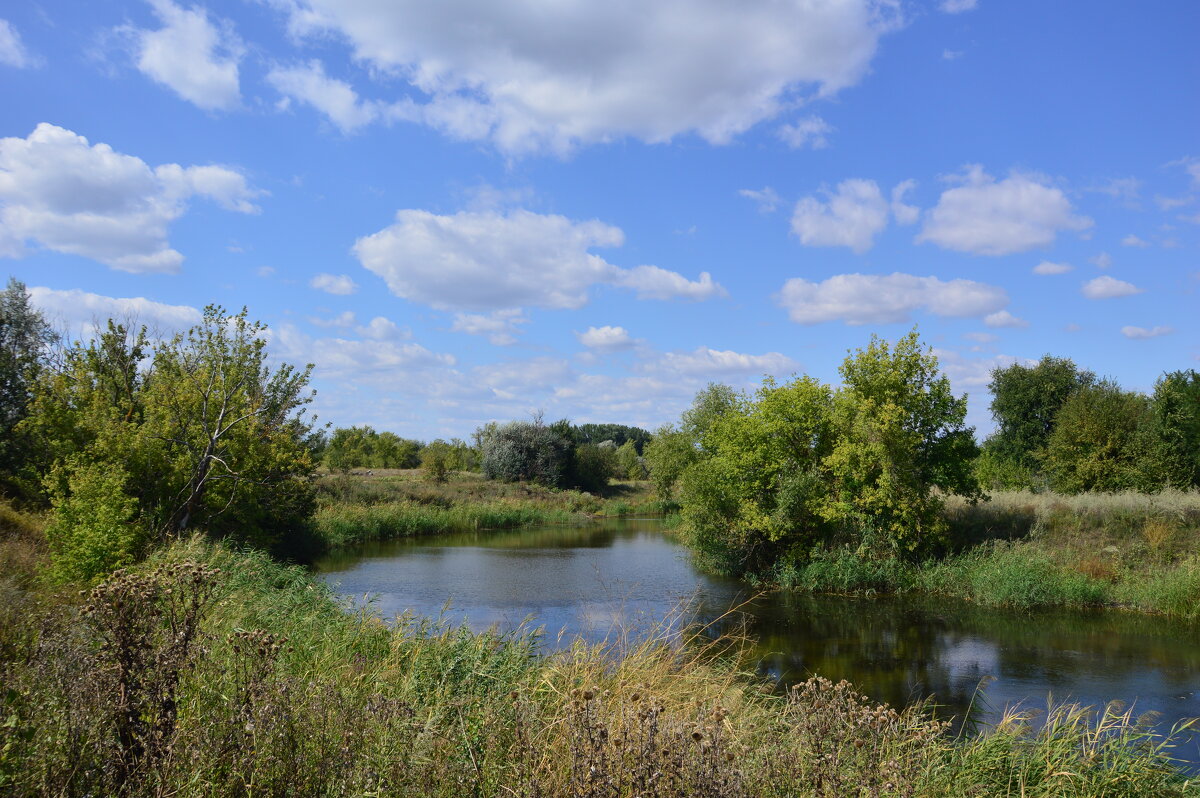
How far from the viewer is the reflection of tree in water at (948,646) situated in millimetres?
11219

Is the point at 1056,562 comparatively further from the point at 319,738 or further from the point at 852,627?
the point at 319,738

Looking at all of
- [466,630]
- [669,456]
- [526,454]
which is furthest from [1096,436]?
[526,454]

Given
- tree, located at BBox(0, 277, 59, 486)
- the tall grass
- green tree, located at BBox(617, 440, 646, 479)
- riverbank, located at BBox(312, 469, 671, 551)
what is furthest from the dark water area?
green tree, located at BBox(617, 440, 646, 479)

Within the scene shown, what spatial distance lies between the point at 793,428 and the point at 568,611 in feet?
28.1

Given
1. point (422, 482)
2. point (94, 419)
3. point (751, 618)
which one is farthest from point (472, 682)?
point (422, 482)

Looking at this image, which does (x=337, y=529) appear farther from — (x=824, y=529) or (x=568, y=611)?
(x=824, y=529)

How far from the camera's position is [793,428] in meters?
20.5

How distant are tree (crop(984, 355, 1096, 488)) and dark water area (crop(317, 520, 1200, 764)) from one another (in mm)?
18210

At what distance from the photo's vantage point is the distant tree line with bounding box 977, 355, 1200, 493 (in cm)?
2297

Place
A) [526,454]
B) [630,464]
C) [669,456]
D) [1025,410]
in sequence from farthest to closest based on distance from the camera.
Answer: [630,464] → [526,454] → [669,456] → [1025,410]

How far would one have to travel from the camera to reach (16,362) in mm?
19172

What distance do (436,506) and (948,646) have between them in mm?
27632

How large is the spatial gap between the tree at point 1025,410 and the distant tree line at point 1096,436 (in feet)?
0.14

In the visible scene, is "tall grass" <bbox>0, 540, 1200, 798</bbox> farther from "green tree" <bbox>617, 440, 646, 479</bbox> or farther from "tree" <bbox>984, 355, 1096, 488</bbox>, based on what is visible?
"green tree" <bbox>617, 440, 646, 479</bbox>
